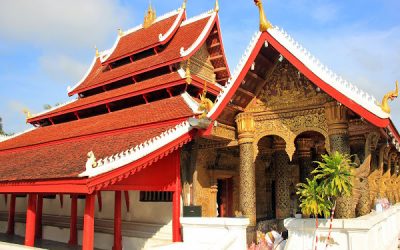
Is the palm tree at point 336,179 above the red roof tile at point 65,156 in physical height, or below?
below

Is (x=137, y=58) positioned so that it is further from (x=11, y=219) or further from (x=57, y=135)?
(x=11, y=219)

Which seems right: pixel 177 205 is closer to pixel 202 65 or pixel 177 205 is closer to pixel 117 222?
pixel 117 222

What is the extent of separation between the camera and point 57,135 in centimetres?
1494

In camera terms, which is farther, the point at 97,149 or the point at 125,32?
the point at 125,32

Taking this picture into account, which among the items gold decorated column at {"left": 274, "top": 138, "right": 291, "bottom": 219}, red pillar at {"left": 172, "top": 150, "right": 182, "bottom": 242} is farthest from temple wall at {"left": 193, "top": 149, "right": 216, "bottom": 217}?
gold decorated column at {"left": 274, "top": 138, "right": 291, "bottom": 219}

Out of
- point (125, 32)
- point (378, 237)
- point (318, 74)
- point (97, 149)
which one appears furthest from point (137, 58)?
point (378, 237)

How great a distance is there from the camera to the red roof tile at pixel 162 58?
50.8ft

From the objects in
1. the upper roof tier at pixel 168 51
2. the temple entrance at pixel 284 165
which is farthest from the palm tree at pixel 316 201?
the upper roof tier at pixel 168 51

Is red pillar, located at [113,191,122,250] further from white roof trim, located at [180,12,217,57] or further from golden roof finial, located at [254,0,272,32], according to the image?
golden roof finial, located at [254,0,272,32]

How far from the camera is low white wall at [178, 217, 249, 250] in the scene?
9.09 metres

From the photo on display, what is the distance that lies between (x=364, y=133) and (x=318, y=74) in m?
1.92

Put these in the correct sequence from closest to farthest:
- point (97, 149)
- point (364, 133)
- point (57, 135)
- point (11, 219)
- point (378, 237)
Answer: point (378, 237) → point (364, 133) → point (97, 149) → point (57, 135) → point (11, 219)

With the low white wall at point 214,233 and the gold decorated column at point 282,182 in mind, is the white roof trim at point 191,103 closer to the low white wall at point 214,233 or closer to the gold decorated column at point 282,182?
the low white wall at point 214,233

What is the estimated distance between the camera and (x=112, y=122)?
529 inches
